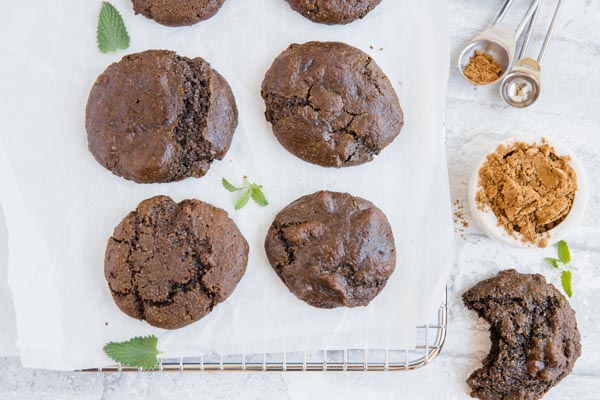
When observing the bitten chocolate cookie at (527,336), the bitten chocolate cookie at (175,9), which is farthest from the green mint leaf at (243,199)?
the bitten chocolate cookie at (527,336)

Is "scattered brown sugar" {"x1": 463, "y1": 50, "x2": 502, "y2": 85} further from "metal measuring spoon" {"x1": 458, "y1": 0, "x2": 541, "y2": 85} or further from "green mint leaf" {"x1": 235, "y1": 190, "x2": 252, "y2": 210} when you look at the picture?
"green mint leaf" {"x1": 235, "y1": 190, "x2": 252, "y2": 210}

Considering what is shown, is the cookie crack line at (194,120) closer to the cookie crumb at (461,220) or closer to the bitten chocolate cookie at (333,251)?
the bitten chocolate cookie at (333,251)

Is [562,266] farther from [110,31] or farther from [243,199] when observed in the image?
[110,31]

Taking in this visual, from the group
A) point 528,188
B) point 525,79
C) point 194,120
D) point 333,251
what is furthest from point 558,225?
point 194,120

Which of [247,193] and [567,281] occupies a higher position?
[247,193]

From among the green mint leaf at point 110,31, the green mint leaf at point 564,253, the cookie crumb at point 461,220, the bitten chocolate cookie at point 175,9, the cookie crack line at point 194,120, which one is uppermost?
the bitten chocolate cookie at point 175,9

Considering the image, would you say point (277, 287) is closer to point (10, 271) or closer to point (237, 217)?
point (237, 217)

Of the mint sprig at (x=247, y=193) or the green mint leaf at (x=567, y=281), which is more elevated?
the mint sprig at (x=247, y=193)
